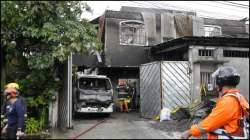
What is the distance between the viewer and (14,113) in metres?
8.05

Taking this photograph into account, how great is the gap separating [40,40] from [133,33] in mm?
9551

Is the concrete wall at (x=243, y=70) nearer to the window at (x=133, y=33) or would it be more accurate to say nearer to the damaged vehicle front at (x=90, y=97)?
the window at (x=133, y=33)

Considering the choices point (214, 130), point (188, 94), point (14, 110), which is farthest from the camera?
point (188, 94)

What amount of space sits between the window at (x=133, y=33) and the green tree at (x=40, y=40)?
8086mm

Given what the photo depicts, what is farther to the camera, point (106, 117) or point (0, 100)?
point (106, 117)

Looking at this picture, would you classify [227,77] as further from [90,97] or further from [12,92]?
[90,97]

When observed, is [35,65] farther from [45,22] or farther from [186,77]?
[186,77]

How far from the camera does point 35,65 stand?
1205 cm

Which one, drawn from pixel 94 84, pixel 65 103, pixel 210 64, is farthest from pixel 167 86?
pixel 65 103

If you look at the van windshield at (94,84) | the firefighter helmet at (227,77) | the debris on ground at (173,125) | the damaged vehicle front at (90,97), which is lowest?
the debris on ground at (173,125)

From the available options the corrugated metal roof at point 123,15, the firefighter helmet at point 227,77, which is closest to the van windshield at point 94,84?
the corrugated metal roof at point 123,15

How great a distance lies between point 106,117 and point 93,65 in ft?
13.8

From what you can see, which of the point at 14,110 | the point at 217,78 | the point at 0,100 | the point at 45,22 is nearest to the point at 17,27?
the point at 45,22

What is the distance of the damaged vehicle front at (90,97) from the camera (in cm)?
1652
